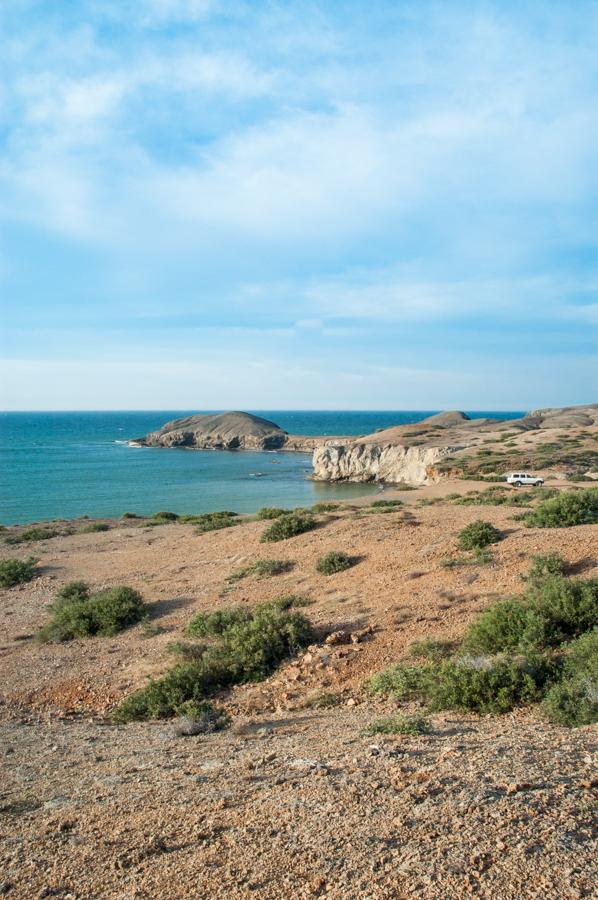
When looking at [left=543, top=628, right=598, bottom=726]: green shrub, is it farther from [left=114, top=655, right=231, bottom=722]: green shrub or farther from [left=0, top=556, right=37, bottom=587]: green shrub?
[left=0, top=556, right=37, bottom=587]: green shrub

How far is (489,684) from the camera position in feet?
24.1

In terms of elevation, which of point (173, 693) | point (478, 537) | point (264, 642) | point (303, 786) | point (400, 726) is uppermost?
point (478, 537)

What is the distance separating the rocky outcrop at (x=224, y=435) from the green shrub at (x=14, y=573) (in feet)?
280

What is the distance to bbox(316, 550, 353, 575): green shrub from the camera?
49.3 ft

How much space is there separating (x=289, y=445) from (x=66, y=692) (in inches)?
3783

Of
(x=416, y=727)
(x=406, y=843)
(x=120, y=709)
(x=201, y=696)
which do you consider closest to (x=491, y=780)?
(x=406, y=843)

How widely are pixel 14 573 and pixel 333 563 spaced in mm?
11216

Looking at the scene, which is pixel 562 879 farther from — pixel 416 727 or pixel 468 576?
pixel 468 576

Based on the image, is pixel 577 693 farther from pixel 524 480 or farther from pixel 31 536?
pixel 524 480

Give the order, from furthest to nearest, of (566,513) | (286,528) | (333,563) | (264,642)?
(286,528) < (566,513) < (333,563) < (264,642)

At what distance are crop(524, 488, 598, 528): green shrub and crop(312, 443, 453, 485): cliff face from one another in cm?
3851

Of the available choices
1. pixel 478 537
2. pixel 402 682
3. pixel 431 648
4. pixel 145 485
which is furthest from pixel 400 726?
pixel 145 485

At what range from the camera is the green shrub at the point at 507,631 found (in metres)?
8.54

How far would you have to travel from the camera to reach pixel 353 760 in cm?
569
